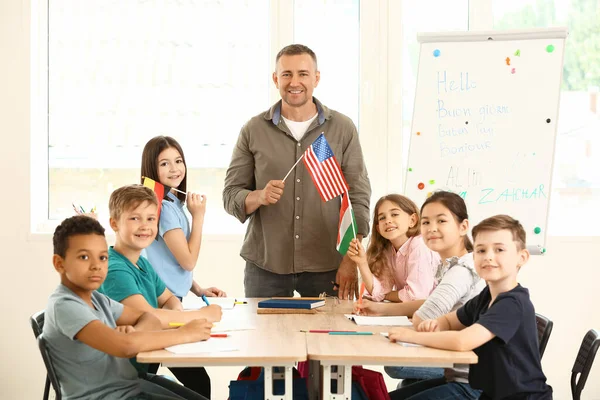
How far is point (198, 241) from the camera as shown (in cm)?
344

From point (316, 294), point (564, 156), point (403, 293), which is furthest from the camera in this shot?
point (564, 156)

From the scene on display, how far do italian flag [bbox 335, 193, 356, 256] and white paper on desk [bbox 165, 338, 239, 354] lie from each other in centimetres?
112

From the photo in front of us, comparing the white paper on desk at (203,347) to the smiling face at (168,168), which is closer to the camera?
the white paper on desk at (203,347)

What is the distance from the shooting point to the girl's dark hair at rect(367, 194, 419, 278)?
11.2 ft

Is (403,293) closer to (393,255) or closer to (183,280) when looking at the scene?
(393,255)

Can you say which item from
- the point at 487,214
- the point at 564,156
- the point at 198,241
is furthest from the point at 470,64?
the point at 198,241

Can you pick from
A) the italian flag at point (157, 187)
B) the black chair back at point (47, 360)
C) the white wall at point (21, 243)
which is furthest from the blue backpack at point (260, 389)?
the white wall at point (21, 243)

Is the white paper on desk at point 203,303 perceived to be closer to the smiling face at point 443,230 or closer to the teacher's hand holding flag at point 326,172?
the teacher's hand holding flag at point 326,172

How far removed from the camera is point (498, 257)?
8.05ft

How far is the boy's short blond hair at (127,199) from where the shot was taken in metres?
Result: 2.92

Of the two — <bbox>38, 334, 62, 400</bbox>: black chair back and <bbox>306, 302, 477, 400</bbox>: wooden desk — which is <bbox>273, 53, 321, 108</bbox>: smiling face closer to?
<bbox>306, 302, 477, 400</bbox>: wooden desk

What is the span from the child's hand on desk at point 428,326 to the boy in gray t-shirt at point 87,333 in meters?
0.72

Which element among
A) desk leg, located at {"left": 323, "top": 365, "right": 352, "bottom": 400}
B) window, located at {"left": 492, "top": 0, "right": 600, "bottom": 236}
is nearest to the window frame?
window, located at {"left": 492, "top": 0, "right": 600, "bottom": 236}

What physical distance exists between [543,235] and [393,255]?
1.22 m
